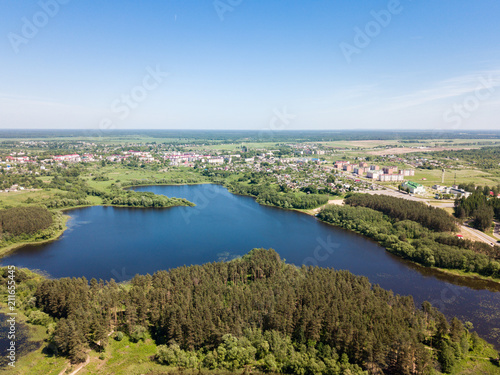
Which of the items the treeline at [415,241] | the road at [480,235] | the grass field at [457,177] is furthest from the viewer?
the grass field at [457,177]

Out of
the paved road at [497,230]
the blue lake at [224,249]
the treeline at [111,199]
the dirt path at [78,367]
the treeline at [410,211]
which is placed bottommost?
the blue lake at [224,249]

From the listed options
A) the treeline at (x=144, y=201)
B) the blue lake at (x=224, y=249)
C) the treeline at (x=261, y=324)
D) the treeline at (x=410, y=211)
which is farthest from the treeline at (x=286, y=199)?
the treeline at (x=261, y=324)

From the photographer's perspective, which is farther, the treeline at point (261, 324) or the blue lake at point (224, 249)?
the blue lake at point (224, 249)

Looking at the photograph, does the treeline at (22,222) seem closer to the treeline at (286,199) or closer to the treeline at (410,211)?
the treeline at (286,199)

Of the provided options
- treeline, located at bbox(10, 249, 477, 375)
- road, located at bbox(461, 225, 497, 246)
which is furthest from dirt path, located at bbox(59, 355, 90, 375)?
road, located at bbox(461, 225, 497, 246)

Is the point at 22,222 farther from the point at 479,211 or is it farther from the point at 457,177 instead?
the point at 457,177

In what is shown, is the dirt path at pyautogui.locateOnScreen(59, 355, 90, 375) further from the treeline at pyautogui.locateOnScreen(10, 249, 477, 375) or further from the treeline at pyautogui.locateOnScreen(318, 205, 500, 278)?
the treeline at pyautogui.locateOnScreen(318, 205, 500, 278)

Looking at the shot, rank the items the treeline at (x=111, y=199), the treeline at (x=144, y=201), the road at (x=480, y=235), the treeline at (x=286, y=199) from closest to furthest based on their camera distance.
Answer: the road at (x=480, y=235)
the treeline at (x=111, y=199)
the treeline at (x=286, y=199)
the treeline at (x=144, y=201)
